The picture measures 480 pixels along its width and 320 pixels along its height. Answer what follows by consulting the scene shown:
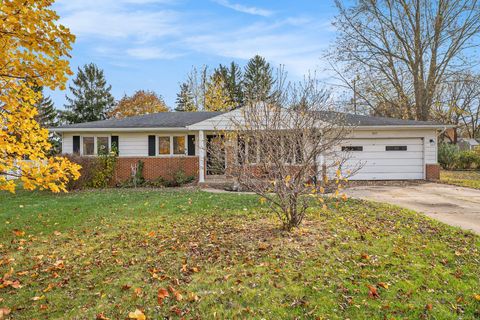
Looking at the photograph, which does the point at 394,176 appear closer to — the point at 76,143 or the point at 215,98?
the point at 76,143

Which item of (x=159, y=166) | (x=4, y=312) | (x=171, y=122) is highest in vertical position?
(x=171, y=122)

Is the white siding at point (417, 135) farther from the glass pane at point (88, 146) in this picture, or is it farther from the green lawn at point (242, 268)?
the glass pane at point (88, 146)

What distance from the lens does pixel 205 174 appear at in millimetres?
15203

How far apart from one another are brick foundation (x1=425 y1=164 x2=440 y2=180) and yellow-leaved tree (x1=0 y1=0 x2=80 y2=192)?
15.1 metres

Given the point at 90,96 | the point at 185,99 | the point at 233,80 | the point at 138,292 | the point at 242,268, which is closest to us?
the point at 138,292

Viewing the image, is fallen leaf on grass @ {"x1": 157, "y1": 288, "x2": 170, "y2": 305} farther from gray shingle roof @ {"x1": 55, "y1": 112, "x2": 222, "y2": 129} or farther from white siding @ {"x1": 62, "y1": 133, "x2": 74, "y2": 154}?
white siding @ {"x1": 62, "y1": 133, "x2": 74, "y2": 154}

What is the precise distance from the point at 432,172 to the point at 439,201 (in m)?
6.46

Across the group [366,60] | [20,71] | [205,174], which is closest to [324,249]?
[20,71]

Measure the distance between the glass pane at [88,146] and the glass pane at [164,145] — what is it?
10.8 feet

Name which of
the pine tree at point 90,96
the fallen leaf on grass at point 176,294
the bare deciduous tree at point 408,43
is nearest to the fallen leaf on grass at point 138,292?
the fallen leaf on grass at point 176,294

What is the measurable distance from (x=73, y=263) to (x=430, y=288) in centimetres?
457

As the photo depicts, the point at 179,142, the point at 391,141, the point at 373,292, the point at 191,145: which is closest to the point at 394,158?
the point at 391,141

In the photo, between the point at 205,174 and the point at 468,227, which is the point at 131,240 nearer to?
the point at 468,227

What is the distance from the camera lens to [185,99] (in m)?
37.0
